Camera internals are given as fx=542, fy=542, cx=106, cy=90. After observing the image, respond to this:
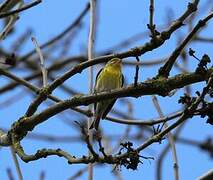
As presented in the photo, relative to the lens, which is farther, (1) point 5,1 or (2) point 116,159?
(1) point 5,1

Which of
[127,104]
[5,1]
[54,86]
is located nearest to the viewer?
[54,86]

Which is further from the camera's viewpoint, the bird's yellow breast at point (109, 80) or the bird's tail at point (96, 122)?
the bird's yellow breast at point (109, 80)

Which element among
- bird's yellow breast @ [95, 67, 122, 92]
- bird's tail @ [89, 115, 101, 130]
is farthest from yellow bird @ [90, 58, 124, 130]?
bird's tail @ [89, 115, 101, 130]

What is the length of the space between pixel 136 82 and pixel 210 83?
0.33 m

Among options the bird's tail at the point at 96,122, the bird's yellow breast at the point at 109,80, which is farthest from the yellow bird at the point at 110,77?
the bird's tail at the point at 96,122

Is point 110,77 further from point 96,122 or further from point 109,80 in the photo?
point 96,122

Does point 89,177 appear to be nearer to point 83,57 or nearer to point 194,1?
point 194,1

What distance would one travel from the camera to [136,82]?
2402mm

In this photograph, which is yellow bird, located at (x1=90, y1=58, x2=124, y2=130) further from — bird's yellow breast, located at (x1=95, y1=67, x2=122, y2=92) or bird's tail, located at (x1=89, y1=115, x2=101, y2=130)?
bird's tail, located at (x1=89, y1=115, x2=101, y2=130)

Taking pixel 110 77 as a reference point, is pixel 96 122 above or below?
below

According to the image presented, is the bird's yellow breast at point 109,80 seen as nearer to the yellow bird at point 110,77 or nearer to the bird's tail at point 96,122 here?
the yellow bird at point 110,77

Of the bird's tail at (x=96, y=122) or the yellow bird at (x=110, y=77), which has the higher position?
the yellow bird at (x=110, y=77)

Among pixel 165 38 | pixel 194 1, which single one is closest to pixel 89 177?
pixel 165 38

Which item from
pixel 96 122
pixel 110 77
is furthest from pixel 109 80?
pixel 96 122
